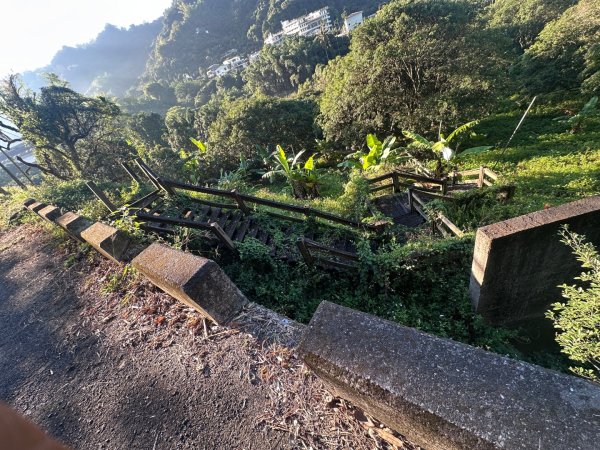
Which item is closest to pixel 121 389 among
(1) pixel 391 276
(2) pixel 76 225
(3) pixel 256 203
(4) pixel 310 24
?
(2) pixel 76 225

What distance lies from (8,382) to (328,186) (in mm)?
10614

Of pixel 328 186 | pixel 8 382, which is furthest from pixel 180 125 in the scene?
pixel 8 382

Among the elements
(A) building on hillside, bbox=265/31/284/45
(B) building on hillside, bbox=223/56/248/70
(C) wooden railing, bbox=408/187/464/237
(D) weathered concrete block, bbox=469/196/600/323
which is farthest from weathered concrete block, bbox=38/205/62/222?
(B) building on hillside, bbox=223/56/248/70

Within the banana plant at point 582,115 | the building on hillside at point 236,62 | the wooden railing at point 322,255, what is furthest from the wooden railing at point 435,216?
the building on hillside at point 236,62

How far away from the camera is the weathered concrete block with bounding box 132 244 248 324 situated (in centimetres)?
282

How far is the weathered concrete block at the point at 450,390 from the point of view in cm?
137

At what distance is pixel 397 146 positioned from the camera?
50.8 feet

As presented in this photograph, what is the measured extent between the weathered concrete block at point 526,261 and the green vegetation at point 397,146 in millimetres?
388

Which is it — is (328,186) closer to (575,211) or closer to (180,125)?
(575,211)

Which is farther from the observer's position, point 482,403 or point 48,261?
point 48,261

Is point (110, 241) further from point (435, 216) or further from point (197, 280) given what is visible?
point (435, 216)

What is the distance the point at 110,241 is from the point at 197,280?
2.28m

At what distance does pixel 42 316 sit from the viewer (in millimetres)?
4266

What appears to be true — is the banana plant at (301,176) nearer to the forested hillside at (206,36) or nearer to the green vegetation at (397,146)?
the green vegetation at (397,146)
